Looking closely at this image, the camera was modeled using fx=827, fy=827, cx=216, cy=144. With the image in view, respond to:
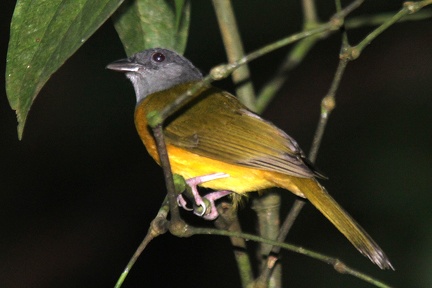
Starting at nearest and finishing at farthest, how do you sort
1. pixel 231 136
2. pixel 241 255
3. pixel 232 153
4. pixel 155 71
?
1. pixel 241 255
2. pixel 232 153
3. pixel 231 136
4. pixel 155 71

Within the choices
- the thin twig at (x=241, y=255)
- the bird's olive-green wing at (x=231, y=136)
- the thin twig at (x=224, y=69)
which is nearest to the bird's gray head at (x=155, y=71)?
the bird's olive-green wing at (x=231, y=136)

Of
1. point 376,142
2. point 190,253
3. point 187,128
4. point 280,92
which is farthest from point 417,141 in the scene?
point 187,128

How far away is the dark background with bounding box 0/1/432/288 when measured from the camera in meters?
6.62

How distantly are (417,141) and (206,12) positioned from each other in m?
1.94

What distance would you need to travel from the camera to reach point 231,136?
12.6ft

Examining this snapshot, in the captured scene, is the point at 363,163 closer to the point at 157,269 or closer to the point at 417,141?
the point at 417,141

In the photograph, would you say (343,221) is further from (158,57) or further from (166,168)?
(158,57)

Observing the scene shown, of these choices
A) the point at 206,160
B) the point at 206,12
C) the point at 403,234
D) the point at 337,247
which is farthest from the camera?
the point at 206,12

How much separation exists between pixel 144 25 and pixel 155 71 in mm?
1444

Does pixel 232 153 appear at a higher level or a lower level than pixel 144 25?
lower

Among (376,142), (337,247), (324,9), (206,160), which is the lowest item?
(337,247)

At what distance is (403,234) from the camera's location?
554cm

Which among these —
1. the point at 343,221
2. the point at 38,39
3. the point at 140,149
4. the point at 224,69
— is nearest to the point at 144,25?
the point at 38,39

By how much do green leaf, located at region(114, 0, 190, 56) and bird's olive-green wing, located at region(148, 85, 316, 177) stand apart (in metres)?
0.58
